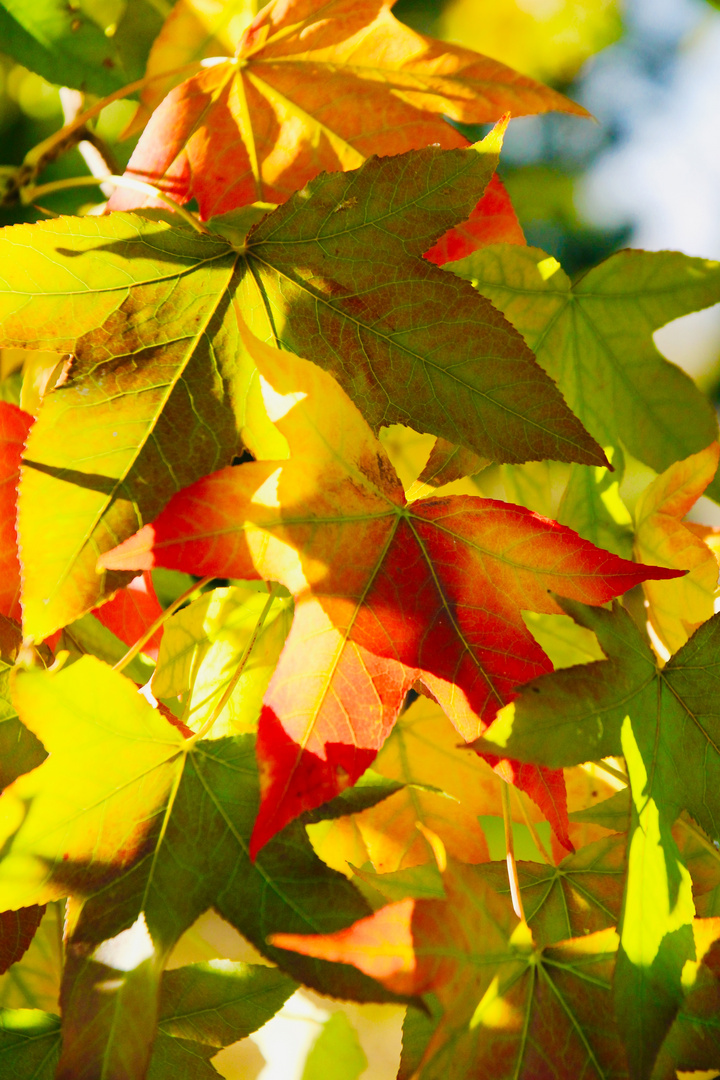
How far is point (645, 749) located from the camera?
41 centimetres

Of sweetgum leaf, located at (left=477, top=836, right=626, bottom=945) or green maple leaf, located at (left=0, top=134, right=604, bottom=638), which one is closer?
green maple leaf, located at (left=0, top=134, right=604, bottom=638)

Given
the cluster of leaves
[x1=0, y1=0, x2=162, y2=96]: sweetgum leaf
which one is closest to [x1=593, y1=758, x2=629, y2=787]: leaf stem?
the cluster of leaves

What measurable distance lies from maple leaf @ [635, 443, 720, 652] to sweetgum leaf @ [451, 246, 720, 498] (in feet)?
0.26

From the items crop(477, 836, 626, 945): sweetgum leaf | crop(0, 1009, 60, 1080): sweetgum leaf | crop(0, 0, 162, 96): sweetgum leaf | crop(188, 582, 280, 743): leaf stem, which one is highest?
crop(0, 0, 162, 96): sweetgum leaf

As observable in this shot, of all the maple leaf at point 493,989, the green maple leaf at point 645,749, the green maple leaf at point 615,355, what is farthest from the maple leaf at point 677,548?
the maple leaf at point 493,989

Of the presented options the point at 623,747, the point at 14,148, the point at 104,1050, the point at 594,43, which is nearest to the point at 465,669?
the point at 623,747

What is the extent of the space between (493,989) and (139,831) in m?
0.19

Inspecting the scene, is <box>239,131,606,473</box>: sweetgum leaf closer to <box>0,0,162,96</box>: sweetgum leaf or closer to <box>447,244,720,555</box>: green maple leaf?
<box>447,244,720,555</box>: green maple leaf

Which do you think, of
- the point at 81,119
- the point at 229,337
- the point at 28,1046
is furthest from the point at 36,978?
the point at 81,119

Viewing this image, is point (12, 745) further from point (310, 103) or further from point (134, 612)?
point (310, 103)

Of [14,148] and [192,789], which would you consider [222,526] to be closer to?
[192,789]

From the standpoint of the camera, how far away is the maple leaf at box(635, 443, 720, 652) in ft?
1.82

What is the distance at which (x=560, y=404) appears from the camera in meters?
0.40

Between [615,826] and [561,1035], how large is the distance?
0.48 feet
